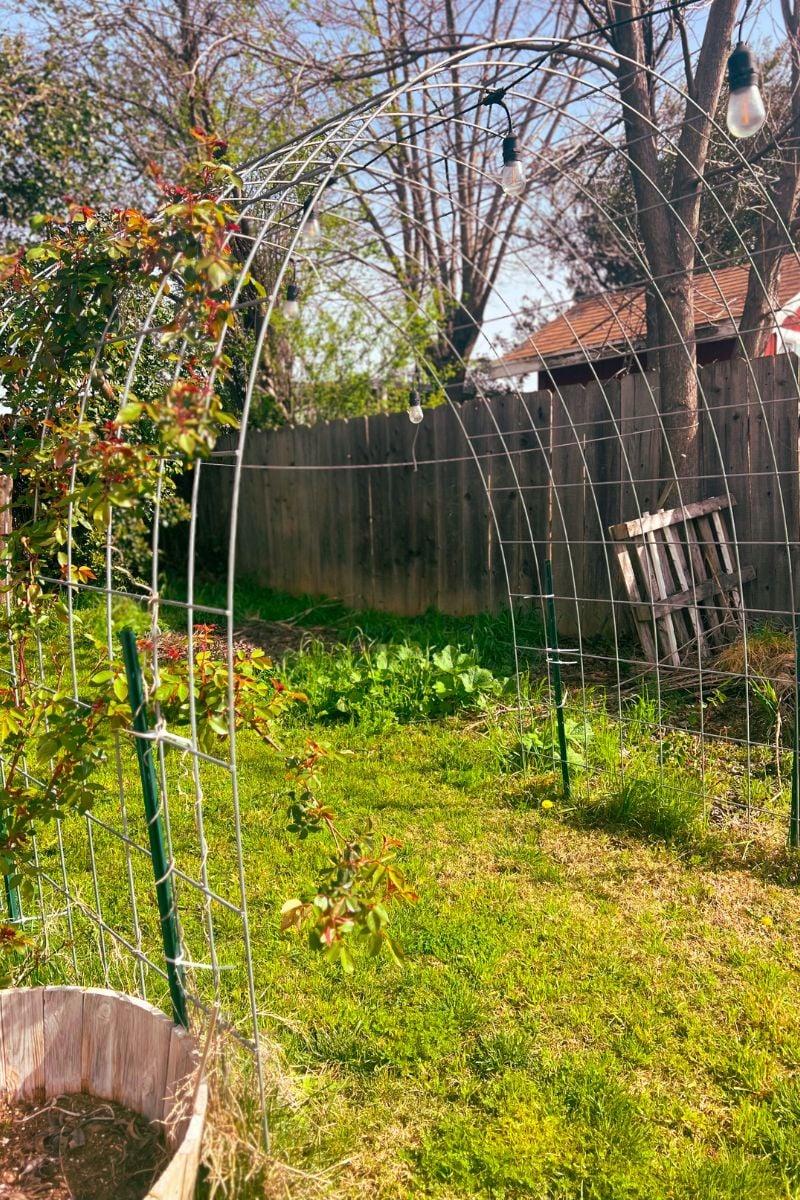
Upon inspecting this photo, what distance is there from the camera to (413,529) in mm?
7215

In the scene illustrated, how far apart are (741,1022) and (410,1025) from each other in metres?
0.90

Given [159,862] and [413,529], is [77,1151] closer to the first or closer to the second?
[159,862]

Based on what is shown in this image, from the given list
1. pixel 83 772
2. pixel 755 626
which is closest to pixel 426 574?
pixel 755 626

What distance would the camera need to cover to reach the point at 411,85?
8.21ft

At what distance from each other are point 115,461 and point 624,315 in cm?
1082

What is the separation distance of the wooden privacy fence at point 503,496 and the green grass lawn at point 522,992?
1209 millimetres

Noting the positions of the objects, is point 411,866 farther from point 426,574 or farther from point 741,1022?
point 426,574

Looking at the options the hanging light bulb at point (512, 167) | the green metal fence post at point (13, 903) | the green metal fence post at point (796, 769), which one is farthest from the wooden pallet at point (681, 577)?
the green metal fence post at point (13, 903)

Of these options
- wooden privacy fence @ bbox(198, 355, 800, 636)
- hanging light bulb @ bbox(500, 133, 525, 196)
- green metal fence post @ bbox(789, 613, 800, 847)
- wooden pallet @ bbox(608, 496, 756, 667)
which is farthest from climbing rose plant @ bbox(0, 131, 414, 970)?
wooden pallet @ bbox(608, 496, 756, 667)

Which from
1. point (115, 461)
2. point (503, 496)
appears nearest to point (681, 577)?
point (503, 496)

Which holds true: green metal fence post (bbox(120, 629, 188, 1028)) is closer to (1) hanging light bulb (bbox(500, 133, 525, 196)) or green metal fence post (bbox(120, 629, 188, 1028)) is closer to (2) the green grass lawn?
(2) the green grass lawn

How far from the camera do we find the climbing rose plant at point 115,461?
1746 mm

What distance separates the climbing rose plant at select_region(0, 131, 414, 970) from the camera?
1746mm

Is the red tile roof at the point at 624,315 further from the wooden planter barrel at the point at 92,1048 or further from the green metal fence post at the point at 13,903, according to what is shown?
the wooden planter barrel at the point at 92,1048
